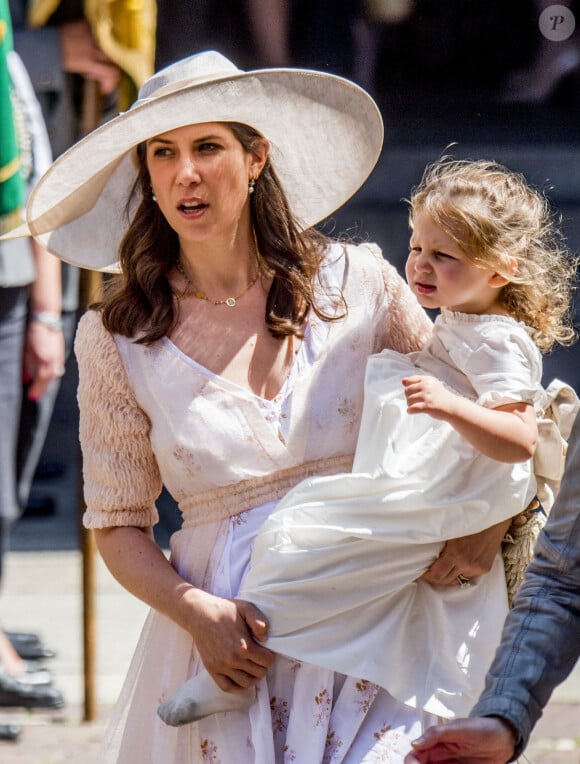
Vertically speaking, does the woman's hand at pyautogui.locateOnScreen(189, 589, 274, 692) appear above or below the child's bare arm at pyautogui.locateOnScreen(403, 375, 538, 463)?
below

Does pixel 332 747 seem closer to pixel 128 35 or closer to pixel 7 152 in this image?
pixel 7 152

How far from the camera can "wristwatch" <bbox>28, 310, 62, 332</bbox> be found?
176 inches

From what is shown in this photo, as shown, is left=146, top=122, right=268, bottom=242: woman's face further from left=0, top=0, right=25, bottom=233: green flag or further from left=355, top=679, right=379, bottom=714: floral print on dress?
left=0, top=0, right=25, bottom=233: green flag

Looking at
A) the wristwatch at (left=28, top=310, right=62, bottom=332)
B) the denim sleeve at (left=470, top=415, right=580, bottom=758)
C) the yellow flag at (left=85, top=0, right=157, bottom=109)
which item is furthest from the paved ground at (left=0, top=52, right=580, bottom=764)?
the denim sleeve at (left=470, top=415, right=580, bottom=758)

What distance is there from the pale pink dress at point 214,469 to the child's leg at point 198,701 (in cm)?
5

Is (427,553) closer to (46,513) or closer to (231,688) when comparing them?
(231,688)

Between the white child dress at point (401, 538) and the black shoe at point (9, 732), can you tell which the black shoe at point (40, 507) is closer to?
the black shoe at point (9, 732)

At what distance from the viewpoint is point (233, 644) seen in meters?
2.49

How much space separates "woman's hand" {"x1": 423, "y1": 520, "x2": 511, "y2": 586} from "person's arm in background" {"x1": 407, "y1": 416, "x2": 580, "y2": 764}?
586 mm

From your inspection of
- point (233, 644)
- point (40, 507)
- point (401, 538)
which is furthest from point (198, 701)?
point (40, 507)

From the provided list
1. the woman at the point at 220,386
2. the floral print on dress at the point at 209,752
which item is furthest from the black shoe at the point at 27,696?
the floral print on dress at the point at 209,752

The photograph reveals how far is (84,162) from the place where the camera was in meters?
2.91

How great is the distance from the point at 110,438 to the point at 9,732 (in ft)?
6.91

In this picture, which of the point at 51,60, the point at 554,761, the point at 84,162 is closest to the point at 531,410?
the point at 84,162
